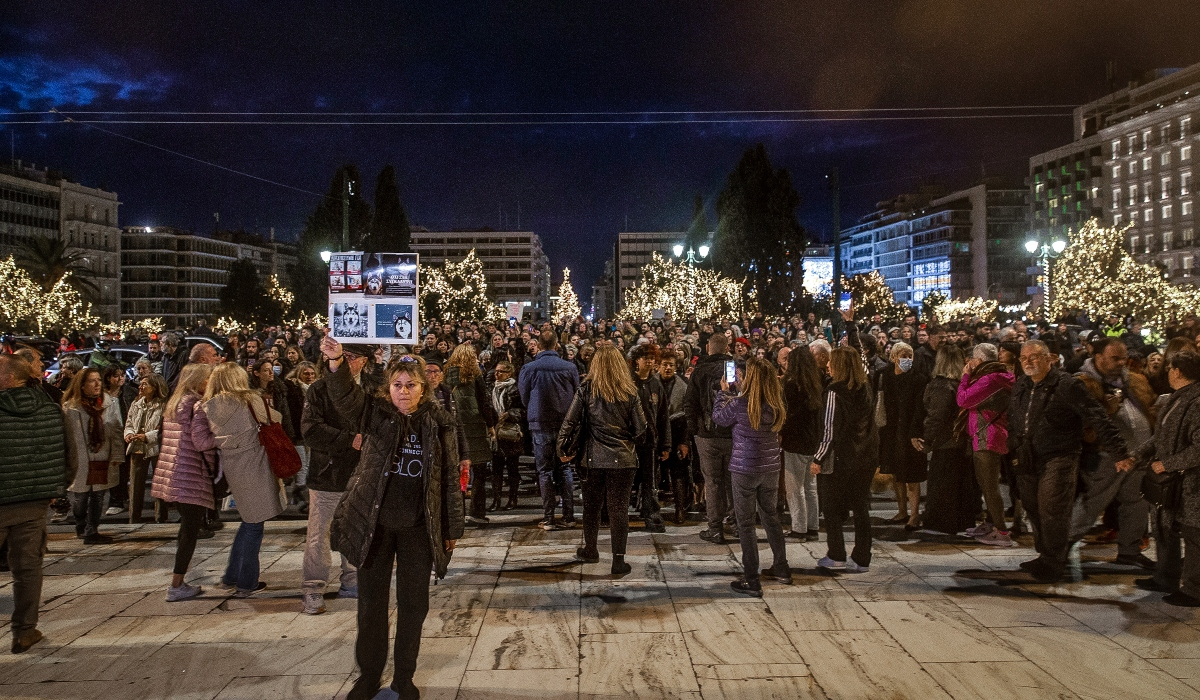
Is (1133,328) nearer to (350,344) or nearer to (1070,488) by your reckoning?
(1070,488)

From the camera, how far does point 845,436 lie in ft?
24.9

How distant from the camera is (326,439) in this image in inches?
253

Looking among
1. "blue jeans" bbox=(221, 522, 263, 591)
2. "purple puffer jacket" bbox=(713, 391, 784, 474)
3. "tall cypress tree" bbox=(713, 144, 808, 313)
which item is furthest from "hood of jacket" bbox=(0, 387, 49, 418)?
"tall cypress tree" bbox=(713, 144, 808, 313)

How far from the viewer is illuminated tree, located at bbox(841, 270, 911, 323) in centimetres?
5831

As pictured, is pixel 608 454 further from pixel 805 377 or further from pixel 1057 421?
pixel 1057 421

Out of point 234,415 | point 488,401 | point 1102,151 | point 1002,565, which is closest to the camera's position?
point 234,415

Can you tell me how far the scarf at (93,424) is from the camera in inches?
351

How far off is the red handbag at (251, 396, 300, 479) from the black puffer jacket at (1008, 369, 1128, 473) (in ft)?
20.4

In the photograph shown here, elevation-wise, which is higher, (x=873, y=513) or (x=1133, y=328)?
(x=1133, y=328)

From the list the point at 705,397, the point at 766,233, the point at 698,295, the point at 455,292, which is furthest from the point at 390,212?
the point at 705,397

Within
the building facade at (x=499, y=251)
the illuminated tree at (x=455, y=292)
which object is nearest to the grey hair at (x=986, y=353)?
the illuminated tree at (x=455, y=292)

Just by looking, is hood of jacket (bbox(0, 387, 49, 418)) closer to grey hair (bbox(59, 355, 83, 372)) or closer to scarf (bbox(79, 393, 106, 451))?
scarf (bbox(79, 393, 106, 451))

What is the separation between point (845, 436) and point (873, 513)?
312 cm

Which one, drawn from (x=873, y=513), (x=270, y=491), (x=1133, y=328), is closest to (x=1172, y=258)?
(x=1133, y=328)
